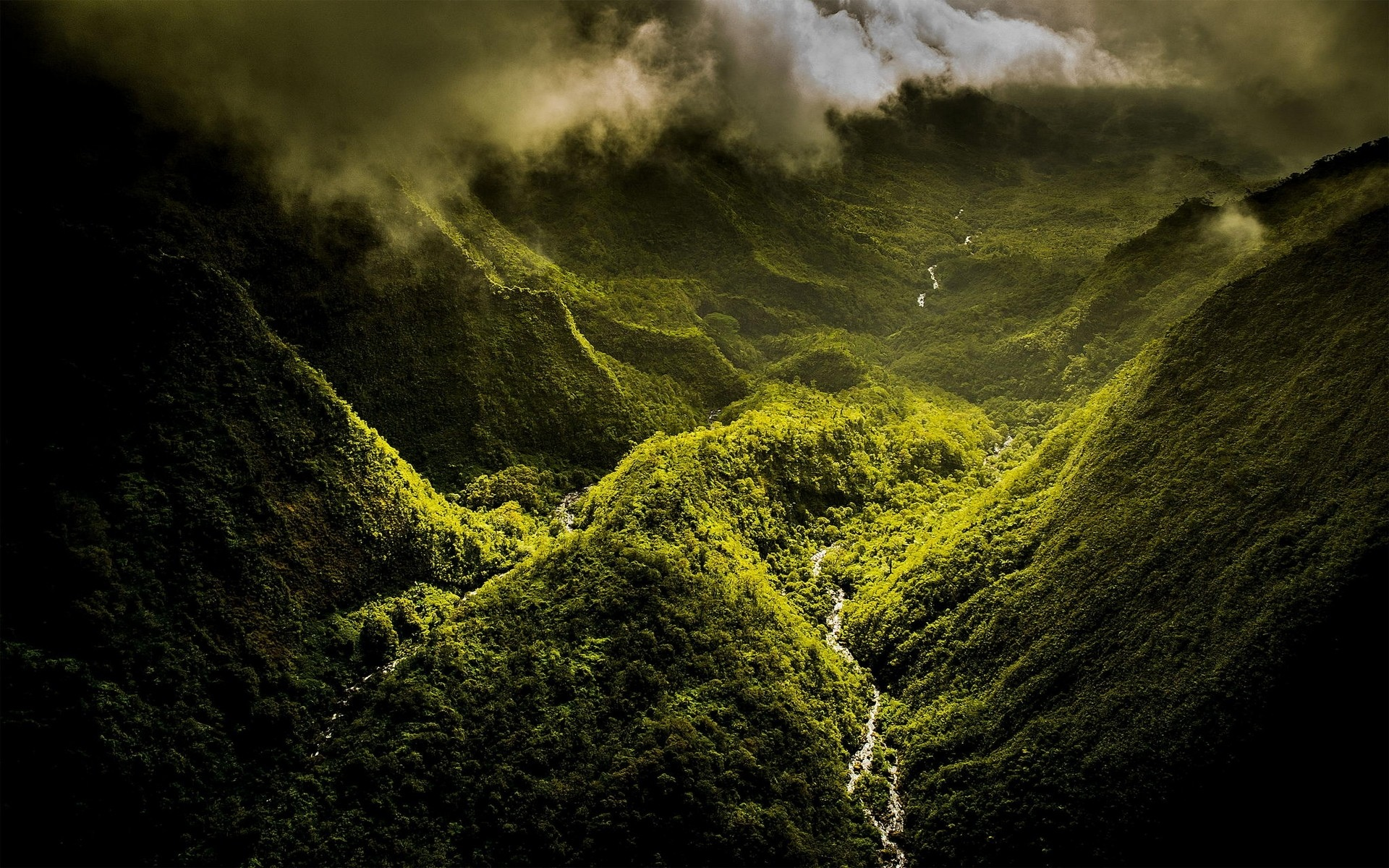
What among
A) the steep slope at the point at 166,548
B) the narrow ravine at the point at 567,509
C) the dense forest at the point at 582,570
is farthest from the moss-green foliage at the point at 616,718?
the steep slope at the point at 166,548

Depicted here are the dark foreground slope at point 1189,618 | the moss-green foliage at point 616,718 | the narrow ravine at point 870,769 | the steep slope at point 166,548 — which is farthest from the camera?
the narrow ravine at point 870,769

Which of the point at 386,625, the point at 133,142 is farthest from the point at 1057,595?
→ the point at 133,142

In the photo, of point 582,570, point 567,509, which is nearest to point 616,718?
point 582,570

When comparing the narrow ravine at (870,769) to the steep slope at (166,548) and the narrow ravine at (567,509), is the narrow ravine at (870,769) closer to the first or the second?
the narrow ravine at (567,509)

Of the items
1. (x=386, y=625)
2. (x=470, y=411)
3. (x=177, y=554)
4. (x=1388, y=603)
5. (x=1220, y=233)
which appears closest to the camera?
(x=1388, y=603)

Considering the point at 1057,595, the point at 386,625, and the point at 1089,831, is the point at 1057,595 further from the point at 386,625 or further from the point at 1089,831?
the point at 386,625

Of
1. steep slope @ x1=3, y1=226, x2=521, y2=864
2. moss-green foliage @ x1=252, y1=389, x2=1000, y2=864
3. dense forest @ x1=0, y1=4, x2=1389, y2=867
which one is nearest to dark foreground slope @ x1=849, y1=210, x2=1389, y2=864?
dense forest @ x1=0, y1=4, x2=1389, y2=867

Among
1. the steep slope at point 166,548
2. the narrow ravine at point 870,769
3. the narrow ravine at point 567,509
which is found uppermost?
the narrow ravine at point 567,509
